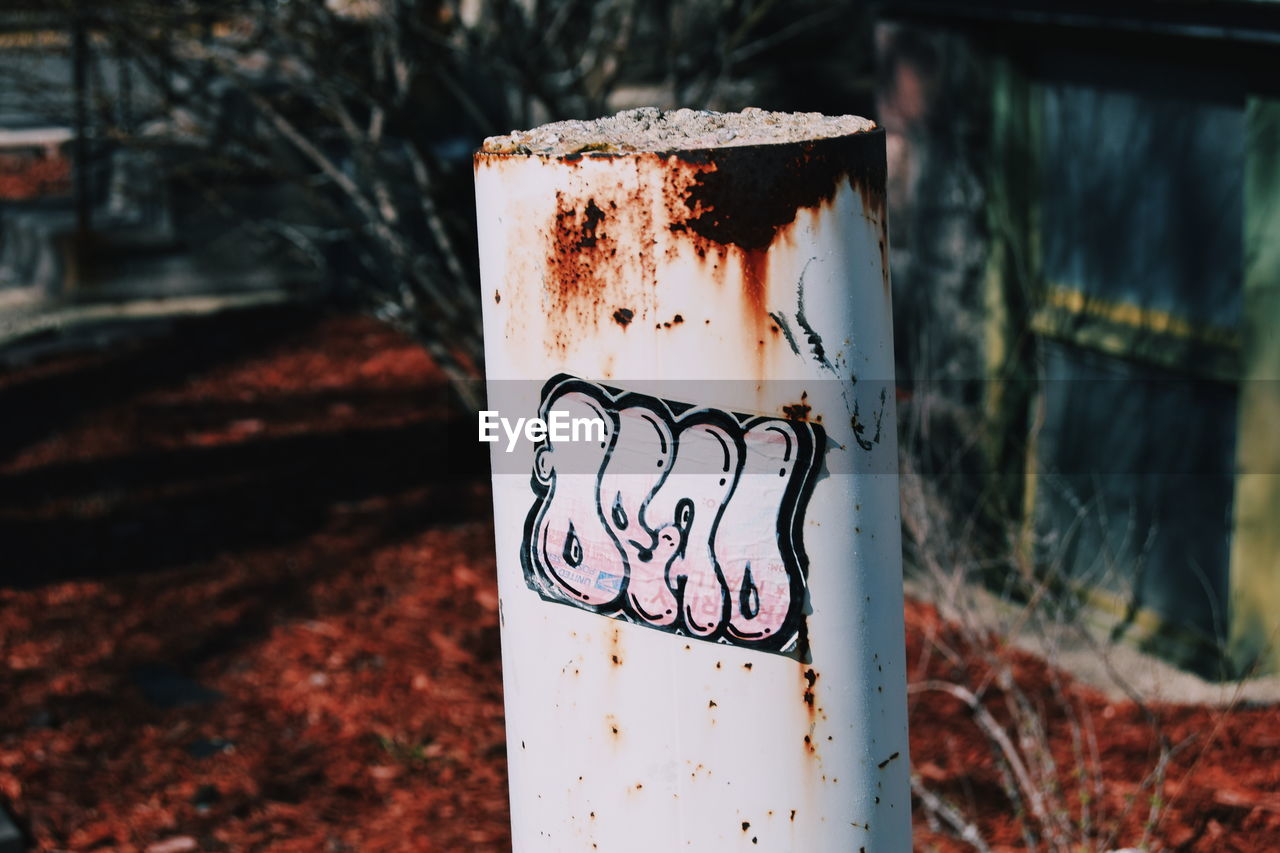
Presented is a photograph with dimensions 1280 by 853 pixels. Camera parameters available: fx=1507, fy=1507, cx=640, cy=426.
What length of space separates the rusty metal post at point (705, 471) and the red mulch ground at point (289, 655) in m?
1.60

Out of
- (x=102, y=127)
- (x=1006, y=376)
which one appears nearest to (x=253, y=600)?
(x=102, y=127)

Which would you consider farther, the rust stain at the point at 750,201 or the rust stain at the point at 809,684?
the rust stain at the point at 809,684

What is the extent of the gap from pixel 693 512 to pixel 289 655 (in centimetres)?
400

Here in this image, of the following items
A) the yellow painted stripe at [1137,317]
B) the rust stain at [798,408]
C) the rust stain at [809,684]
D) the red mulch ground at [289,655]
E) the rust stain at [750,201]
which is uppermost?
the rust stain at [750,201]

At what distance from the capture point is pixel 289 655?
18.1 ft

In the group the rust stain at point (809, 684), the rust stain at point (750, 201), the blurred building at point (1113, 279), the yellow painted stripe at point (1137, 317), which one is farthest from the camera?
the yellow painted stripe at point (1137, 317)

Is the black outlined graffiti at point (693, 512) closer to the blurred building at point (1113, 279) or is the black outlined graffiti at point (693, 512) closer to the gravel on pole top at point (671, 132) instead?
the gravel on pole top at point (671, 132)

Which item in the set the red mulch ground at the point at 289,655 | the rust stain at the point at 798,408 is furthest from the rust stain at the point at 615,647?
the red mulch ground at the point at 289,655

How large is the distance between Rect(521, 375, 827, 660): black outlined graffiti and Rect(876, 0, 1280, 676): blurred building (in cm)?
246

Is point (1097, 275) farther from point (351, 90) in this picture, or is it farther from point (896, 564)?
point (896, 564)

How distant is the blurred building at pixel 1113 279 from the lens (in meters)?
4.46

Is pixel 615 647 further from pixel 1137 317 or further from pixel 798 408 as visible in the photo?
pixel 1137 317

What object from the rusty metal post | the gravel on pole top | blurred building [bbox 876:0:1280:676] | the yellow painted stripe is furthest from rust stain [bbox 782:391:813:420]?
the yellow painted stripe

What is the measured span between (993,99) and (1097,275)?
77 cm
